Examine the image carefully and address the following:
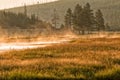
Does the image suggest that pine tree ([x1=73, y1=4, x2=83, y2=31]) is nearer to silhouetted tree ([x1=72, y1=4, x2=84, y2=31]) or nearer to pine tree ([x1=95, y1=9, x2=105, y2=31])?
silhouetted tree ([x1=72, y1=4, x2=84, y2=31])

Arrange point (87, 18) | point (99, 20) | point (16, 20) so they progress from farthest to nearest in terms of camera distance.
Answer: point (16, 20), point (99, 20), point (87, 18)

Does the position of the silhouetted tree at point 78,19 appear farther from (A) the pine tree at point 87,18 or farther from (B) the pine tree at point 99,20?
(B) the pine tree at point 99,20

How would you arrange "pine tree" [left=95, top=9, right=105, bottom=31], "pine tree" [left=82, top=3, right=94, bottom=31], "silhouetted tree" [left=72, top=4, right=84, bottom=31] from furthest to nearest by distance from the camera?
"pine tree" [left=95, top=9, right=105, bottom=31], "silhouetted tree" [left=72, top=4, right=84, bottom=31], "pine tree" [left=82, top=3, right=94, bottom=31]

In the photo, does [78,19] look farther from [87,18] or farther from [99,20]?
[99,20]

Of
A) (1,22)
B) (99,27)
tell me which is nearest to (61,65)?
(99,27)

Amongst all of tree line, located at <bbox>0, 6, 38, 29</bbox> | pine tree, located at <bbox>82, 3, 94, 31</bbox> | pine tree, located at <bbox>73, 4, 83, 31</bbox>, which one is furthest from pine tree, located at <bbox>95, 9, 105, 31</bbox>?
tree line, located at <bbox>0, 6, 38, 29</bbox>

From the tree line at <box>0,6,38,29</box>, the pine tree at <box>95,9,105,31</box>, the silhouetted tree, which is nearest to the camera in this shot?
the silhouetted tree

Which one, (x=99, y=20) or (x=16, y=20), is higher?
(x=16, y=20)

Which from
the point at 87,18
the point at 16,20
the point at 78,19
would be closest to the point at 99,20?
the point at 87,18

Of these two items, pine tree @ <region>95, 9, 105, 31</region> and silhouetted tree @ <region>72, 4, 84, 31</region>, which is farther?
pine tree @ <region>95, 9, 105, 31</region>

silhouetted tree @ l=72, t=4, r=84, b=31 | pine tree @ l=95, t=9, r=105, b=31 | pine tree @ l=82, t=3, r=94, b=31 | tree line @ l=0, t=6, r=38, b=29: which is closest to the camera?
pine tree @ l=82, t=3, r=94, b=31

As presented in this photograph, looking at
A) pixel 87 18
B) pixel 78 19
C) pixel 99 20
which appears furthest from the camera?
pixel 99 20

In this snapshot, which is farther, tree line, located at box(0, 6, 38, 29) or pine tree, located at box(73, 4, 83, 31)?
tree line, located at box(0, 6, 38, 29)

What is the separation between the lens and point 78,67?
1842cm
